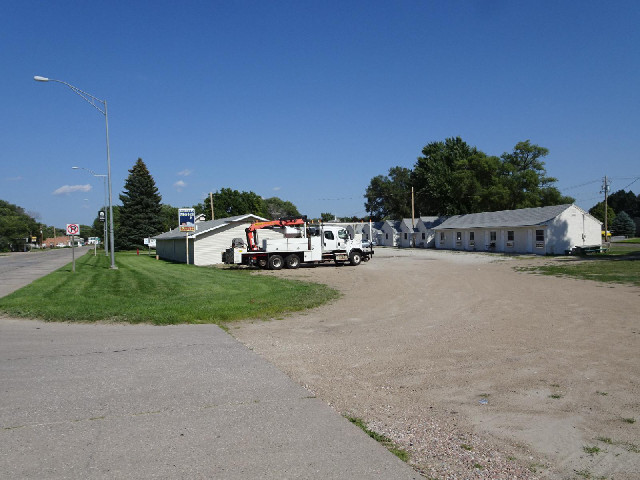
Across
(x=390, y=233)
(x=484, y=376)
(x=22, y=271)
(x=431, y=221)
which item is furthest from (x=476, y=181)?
(x=484, y=376)

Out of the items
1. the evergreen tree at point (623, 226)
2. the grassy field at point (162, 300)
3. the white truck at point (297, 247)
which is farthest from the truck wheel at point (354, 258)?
the evergreen tree at point (623, 226)

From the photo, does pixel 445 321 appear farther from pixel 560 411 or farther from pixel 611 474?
pixel 611 474

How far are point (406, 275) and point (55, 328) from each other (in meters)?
16.8

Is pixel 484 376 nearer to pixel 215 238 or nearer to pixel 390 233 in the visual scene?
pixel 215 238

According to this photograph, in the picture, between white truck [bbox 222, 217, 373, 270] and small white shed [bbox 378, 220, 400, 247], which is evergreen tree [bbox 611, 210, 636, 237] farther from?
white truck [bbox 222, 217, 373, 270]

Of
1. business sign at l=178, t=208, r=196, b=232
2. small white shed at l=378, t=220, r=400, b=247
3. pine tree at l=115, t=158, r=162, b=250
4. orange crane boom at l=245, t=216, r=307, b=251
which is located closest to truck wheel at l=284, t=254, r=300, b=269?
orange crane boom at l=245, t=216, r=307, b=251

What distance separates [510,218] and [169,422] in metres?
48.3

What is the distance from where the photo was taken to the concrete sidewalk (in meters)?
3.86

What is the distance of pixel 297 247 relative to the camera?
29797 millimetres

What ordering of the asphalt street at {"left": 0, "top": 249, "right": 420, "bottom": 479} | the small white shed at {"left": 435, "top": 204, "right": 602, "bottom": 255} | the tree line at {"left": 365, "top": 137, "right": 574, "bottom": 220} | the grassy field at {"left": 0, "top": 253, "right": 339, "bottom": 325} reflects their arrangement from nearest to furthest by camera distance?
the asphalt street at {"left": 0, "top": 249, "right": 420, "bottom": 479}
the grassy field at {"left": 0, "top": 253, "right": 339, "bottom": 325}
the small white shed at {"left": 435, "top": 204, "right": 602, "bottom": 255}
the tree line at {"left": 365, "top": 137, "right": 574, "bottom": 220}

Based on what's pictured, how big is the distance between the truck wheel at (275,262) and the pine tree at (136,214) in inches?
1984

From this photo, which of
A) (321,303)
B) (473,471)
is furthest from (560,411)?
(321,303)

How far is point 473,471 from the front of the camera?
3.89 metres

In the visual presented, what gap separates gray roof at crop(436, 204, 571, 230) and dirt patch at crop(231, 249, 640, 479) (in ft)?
103
